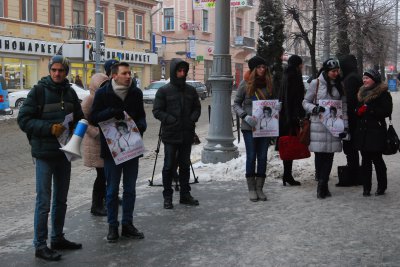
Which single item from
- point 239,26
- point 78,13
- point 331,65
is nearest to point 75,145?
point 331,65

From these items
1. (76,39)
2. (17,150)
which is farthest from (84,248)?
(76,39)

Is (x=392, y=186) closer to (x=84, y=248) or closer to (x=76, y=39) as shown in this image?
(x=84, y=248)

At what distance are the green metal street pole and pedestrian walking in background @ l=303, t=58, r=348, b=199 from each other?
2.79 meters

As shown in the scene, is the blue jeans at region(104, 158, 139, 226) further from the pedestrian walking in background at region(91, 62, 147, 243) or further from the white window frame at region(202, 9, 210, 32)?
A: the white window frame at region(202, 9, 210, 32)

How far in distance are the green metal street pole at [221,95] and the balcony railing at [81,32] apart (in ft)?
90.8

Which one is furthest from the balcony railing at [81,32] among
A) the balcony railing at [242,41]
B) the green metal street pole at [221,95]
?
the green metal street pole at [221,95]

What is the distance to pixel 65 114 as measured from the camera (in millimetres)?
4973

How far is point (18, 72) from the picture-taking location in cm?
3216

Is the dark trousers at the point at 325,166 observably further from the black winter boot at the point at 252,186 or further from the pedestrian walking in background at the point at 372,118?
the black winter boot at the point at 252,186

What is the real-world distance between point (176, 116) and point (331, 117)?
6.56 ft

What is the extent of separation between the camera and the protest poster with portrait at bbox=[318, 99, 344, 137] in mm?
6999

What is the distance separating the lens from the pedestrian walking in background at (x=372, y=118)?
22.7ft

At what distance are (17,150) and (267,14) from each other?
7.08 meters

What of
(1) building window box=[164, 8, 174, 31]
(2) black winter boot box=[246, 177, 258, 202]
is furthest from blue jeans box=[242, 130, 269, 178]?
(1) building window box=[164, 8, 174, 31]
